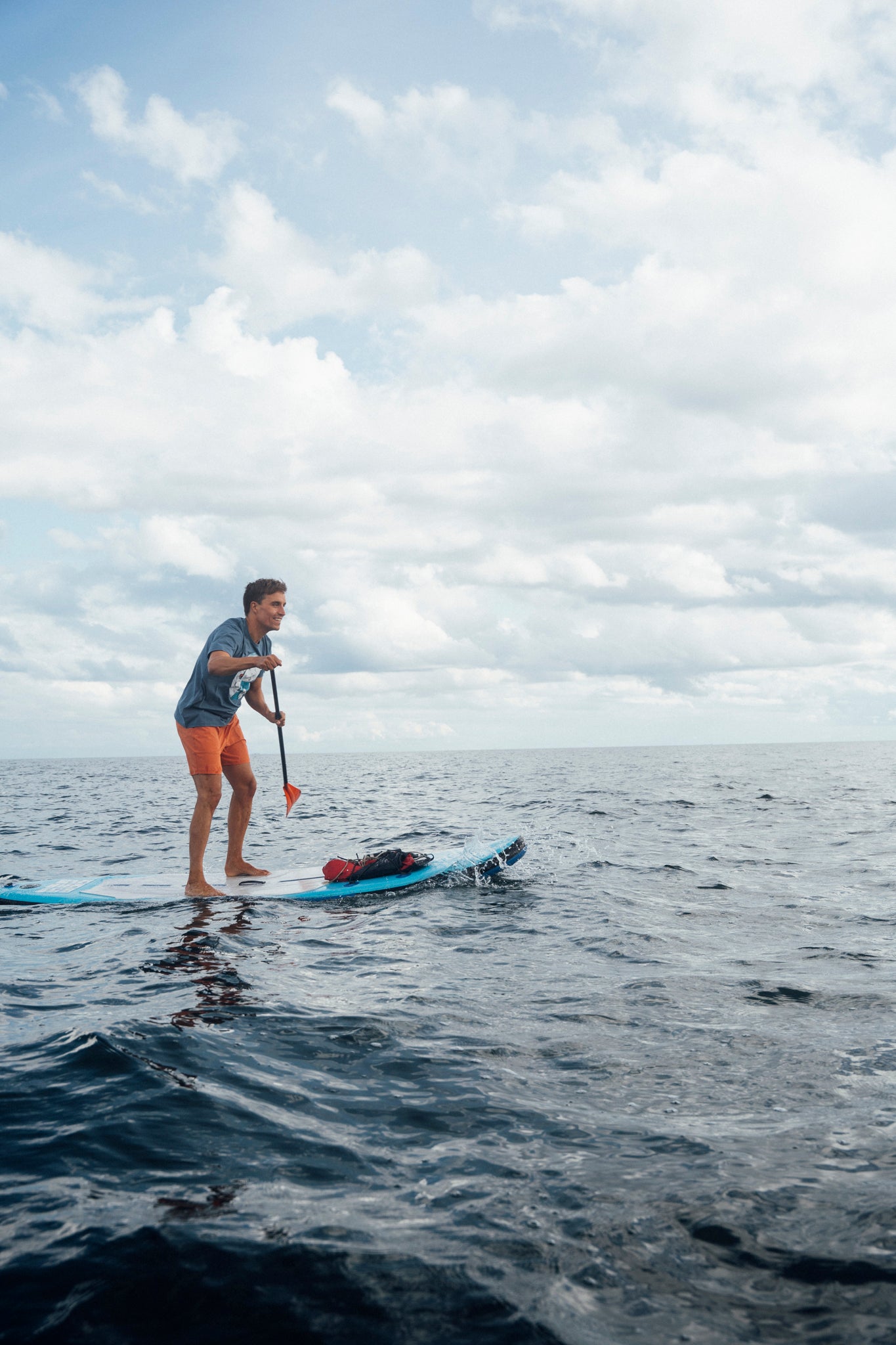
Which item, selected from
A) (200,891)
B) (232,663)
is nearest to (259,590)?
(232,663)

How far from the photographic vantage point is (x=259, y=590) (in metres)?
7.92

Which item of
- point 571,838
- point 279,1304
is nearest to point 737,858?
point 571,838

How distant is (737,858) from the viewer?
1150 cm

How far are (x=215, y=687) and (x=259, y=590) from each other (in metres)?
1.01

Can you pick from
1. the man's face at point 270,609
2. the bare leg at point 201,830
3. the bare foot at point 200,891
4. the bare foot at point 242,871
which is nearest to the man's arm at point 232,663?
the man's face at point 270,609

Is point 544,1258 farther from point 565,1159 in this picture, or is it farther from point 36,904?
point 36,904

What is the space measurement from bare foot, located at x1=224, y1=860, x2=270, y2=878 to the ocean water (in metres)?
1.38

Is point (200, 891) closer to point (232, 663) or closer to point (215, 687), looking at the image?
point (215, 687)

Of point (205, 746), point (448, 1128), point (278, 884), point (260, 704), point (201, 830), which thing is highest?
point (260, 704)

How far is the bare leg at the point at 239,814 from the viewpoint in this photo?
326 inches

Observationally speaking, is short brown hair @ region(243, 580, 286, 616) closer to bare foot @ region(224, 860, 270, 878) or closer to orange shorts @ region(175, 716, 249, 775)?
Result: orange shorts @ region(175, 716, 249, 775)

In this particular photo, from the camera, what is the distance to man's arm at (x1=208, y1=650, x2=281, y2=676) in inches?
287

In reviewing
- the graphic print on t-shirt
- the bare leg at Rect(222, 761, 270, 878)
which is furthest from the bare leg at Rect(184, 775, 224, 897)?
the graphic print on t-shirt

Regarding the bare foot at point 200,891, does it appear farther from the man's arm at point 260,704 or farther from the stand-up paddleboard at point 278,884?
the man's arm at point 260,704
